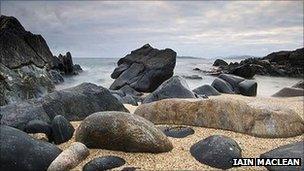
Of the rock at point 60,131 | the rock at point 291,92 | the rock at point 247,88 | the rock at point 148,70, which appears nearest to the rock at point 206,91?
the rock at point 247,88

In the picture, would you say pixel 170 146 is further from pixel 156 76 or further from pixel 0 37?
pixel 156 76

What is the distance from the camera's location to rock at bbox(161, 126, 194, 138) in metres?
7.59

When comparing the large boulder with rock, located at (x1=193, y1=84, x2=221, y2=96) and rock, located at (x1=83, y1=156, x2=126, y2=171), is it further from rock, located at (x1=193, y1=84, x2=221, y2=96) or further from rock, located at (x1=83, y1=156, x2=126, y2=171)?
rock, located at (x1=83, y1=156, x2=126, y2=171)

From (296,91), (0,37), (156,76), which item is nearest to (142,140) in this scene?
(0,37)

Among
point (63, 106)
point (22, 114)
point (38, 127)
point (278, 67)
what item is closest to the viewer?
point (38, 127)

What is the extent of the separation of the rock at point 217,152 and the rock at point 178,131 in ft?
3.45

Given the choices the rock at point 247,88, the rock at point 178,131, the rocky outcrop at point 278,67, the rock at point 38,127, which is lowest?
the rocky outcrop at point 278,67

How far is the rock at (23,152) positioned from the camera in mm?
5762

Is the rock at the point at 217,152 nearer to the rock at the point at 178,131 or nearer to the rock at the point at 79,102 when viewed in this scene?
the rock at the point at 178,131

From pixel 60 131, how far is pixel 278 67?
42485 mm

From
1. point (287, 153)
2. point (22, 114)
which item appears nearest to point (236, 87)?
point (22, 114)

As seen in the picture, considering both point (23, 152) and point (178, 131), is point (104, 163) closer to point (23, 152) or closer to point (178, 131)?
point (23, 152)

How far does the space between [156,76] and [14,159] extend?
17.6 meters

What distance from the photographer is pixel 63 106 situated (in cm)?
890
